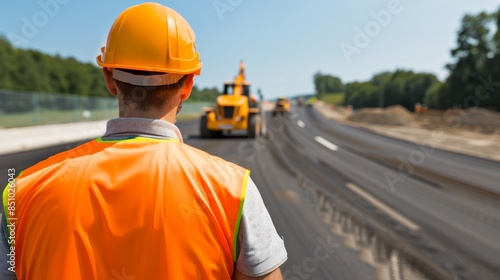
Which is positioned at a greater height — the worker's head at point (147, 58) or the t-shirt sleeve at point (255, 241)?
the worker's head at point (147, 58)

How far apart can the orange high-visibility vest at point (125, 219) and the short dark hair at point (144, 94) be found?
20 cm

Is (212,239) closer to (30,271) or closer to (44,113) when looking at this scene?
(30,271)

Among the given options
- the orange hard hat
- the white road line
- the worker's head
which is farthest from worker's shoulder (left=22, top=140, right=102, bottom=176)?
the white road line

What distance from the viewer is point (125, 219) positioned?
3.57 ft

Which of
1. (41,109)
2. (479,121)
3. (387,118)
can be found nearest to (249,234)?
(41,109)

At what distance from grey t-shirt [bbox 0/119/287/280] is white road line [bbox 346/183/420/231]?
4.76 meters

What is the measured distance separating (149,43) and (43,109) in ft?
79.7

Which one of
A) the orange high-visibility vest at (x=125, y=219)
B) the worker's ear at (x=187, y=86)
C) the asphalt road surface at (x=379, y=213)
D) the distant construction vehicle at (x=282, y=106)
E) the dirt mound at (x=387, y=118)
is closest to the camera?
the orange high-visibility vest at (x=125, y=219)

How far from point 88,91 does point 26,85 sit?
1178 cm

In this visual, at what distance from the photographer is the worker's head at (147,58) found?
4.02 ft

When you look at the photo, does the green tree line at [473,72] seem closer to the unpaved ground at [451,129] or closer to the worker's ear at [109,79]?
the unpaved ground at [451,129]

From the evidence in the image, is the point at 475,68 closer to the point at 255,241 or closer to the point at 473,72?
the point at 473,72

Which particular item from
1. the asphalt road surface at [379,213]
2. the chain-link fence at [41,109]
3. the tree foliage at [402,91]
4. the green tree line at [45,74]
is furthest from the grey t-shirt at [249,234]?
the tree foliage at [402,91]

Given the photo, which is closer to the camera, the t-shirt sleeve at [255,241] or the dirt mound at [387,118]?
the t-shirt sleeve at [255,241]
